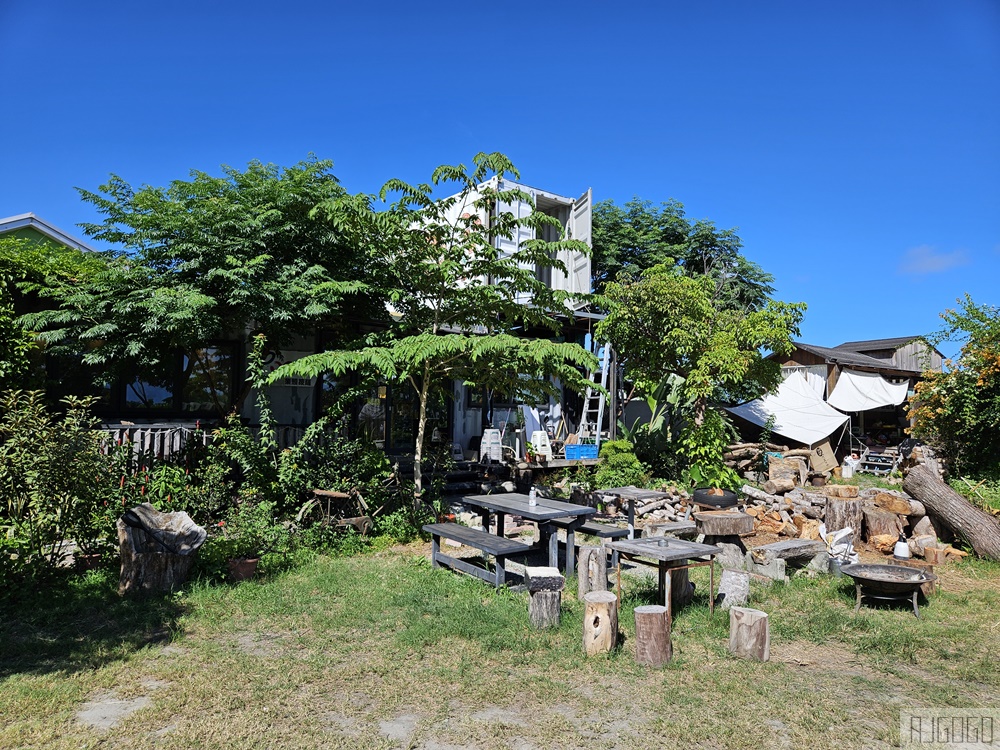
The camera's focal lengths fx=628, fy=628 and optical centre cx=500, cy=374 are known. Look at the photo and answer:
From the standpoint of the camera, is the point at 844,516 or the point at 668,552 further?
the point at 844,516

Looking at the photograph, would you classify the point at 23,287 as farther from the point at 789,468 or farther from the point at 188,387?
the point at 789,468

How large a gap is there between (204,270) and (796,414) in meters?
19.3

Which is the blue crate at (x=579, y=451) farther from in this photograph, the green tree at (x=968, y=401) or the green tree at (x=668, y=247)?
the green tree at (x=668, y=247)

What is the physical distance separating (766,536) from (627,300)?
22.8ft

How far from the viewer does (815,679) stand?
16.9 ft

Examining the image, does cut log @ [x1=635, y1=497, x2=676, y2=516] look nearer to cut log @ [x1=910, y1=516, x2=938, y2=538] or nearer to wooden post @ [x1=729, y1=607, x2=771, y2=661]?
cut log @ [x1=910, y1=516, x2=938, y2=538]

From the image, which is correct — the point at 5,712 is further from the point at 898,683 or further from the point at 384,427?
the point at 384,427

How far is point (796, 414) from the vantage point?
21875mm

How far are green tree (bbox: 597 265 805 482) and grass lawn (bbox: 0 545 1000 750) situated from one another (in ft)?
23.9

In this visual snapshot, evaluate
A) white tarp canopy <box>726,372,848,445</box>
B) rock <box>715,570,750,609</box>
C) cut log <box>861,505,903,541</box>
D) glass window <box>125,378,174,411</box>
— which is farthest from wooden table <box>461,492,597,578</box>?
white tarp canopy <box>726,372,848,445</box>

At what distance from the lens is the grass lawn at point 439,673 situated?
4195 mm

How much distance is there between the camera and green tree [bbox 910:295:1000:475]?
1455cm

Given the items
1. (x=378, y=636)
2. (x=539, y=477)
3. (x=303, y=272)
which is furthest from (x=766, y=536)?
(x=303, y=272)

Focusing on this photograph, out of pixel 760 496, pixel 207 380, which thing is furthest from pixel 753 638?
pixel 207 380
